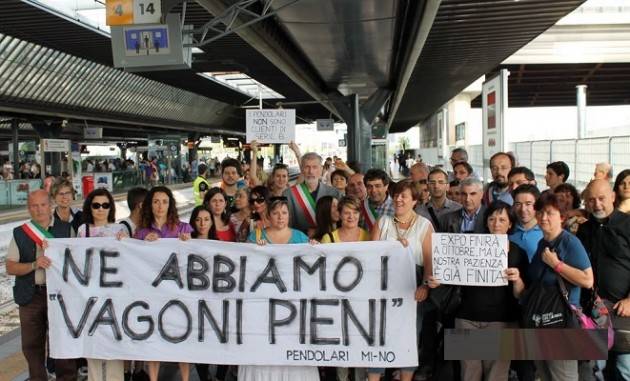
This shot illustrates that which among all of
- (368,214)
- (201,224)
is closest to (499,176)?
(368,214)

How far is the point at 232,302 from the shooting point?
4.77 meters

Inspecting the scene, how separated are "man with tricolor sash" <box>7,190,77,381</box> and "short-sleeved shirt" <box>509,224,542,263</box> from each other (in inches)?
147

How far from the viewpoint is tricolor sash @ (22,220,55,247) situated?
4.84 metres

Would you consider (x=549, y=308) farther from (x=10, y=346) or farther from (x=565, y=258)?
(x=10, y=346)

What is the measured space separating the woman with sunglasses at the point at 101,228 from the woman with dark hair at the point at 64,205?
198 millimetres

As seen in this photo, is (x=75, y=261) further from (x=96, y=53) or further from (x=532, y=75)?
(x=532, y=75)

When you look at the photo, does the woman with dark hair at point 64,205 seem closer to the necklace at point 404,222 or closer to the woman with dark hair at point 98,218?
the woman with dark hair at point 98,218

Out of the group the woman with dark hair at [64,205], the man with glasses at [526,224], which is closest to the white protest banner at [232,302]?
the woman with dark hair at [64,205]

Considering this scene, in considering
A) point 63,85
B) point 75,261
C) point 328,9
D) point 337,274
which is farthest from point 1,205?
point 337,274

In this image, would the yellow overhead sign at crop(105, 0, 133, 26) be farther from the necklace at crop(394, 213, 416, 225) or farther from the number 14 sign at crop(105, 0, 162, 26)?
the necklace at crop(394, 213, 416, 225)

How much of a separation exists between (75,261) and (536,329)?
365cm

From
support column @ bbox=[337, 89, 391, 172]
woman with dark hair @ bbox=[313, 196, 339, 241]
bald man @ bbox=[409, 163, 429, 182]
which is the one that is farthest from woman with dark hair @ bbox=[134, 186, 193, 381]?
support column @ bbox=[337, 89, 391, 172]

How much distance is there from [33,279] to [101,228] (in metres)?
0.66

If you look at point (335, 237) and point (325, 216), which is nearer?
point (335, 237)
